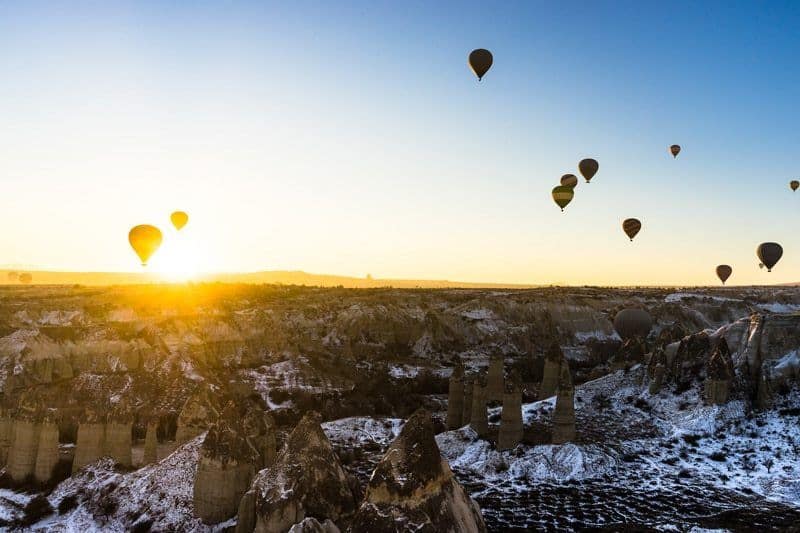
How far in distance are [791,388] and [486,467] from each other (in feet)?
63.0

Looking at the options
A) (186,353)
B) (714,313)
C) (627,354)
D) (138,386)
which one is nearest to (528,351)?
(627,354)

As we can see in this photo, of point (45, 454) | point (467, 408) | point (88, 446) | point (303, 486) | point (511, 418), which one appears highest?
point (303, 486)

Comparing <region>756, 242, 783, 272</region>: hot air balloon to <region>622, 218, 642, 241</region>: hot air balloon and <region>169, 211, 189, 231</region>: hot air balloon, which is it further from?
<region>169, 211, 189, 231</region>: hot air balloon

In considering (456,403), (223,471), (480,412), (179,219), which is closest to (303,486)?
(223,471)

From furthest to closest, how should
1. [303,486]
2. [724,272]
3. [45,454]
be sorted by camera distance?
1. [724,272]
2. [45,454]
3. [303,486]

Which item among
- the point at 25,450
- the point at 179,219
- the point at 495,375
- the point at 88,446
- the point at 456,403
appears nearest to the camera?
the point at 88,446

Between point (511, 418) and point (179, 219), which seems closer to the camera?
point (511, 418)

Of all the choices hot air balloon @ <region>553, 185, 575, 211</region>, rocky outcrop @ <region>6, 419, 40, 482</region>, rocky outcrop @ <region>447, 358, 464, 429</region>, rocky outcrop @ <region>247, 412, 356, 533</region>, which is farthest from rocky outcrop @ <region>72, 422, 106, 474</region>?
hot air balloon @ <region>553, 185, 575, 211</region>

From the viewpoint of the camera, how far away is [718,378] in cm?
3603

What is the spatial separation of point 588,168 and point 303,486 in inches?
1806

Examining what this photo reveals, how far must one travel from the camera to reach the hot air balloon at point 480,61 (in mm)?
48531

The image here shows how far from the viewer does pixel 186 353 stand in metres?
55.9

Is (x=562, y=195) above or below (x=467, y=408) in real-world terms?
above

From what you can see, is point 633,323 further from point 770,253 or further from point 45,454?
point 45,454
